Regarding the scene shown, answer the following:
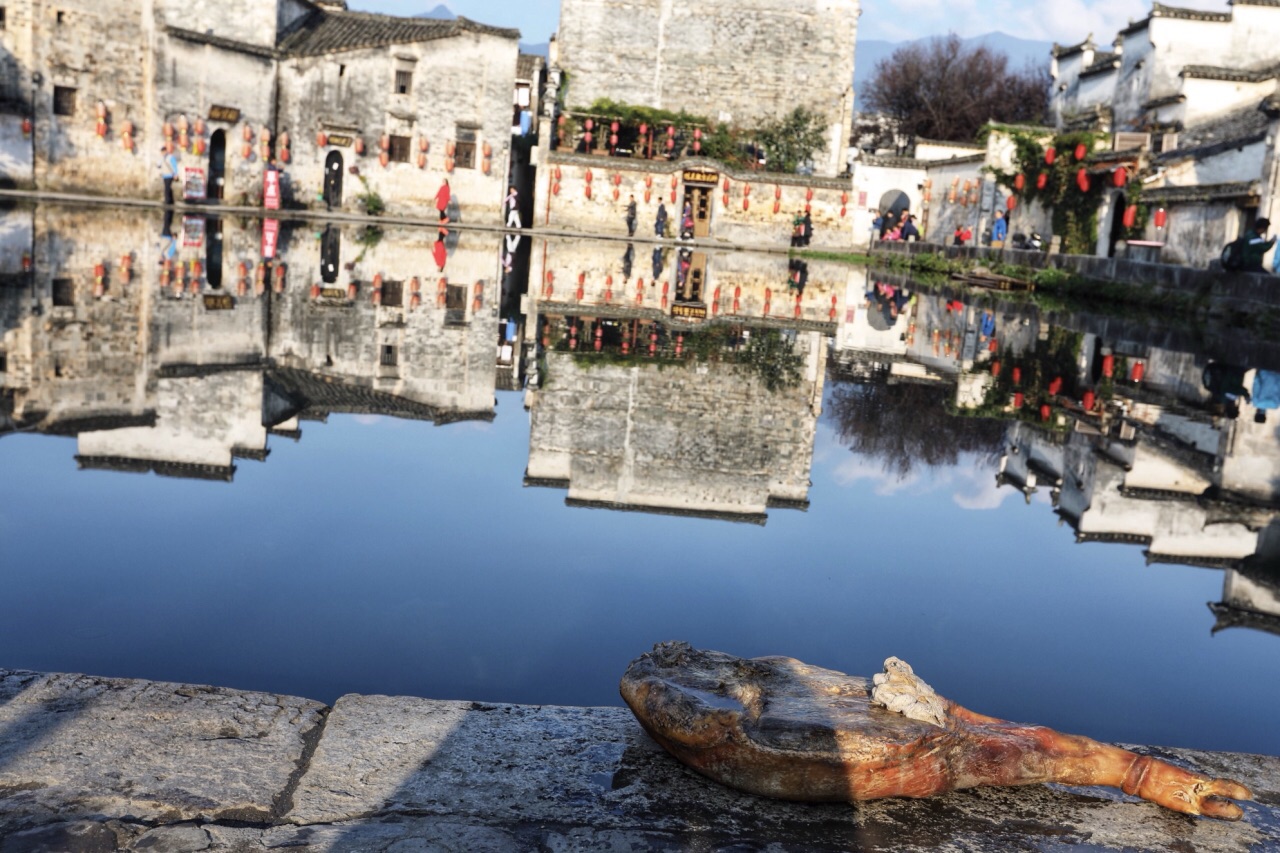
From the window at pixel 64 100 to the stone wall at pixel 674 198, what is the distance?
534 inches

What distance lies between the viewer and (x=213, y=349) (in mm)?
10562

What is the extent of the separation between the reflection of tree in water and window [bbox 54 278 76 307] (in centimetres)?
718

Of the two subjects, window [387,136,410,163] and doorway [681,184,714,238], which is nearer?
window [387,136,410,163]

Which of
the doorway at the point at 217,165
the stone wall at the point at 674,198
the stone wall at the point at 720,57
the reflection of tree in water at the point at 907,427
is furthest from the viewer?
the stone wall at the point at 720,57

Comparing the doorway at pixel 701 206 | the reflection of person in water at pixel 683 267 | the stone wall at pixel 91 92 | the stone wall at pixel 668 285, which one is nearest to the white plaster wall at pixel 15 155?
the stone wall at pixel 91 92

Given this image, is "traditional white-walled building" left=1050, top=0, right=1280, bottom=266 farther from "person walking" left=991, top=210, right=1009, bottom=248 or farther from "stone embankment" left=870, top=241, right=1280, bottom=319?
"person walking" left=991, top=210, right=1009, bottom=248

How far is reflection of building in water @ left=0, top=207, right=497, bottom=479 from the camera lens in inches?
295

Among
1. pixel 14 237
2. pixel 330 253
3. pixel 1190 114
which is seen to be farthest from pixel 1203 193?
pixel 14 237

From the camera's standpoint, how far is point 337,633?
175 inches

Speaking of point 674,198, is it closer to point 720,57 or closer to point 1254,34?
point 720,57

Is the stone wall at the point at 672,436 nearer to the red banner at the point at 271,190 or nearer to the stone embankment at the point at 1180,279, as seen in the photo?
the stone embankment at the point at 1180,279

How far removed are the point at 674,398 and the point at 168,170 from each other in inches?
1097

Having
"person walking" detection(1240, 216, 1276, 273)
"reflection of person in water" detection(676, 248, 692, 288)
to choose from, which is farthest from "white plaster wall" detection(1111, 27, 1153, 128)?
"person walking" detection(1240, 216, 1276, 273)

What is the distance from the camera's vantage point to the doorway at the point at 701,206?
41.0 m
